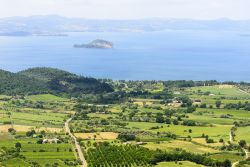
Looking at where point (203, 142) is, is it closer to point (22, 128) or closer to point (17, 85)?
point (22, 128)

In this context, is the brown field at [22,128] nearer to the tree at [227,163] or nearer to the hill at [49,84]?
the tree at [227,163]

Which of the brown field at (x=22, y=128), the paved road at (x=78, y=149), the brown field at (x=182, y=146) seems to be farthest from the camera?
the brown field at (x=22, y=128)


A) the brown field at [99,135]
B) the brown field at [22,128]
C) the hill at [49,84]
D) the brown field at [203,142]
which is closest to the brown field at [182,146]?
the brown field at [203,142]

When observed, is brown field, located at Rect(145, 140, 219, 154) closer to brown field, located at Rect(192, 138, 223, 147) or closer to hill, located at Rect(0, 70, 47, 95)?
brown field, located at Rect(192, 138, 223, 147)

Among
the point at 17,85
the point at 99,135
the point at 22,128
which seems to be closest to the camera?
the point at 99,135

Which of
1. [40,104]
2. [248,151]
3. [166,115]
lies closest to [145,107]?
[166,115]

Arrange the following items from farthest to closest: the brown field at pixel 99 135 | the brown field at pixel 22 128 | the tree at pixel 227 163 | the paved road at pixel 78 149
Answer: the brown field at pixel 22 128 < the brown field at pixel 99 135 < the tree at pixel 227 163 < the paved road at pixel 78 149

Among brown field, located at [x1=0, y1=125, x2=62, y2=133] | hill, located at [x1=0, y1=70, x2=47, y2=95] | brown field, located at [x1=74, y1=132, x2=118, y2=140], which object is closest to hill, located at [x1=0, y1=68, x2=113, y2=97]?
hill, located at [x1=0, y1=70, x2=47, y2=95]

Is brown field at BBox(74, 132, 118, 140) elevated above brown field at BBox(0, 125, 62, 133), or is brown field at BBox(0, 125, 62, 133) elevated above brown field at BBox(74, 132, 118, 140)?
brown field at BBox(0, 125, 62, 133)

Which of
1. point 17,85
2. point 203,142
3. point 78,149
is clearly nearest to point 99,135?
point 78,149

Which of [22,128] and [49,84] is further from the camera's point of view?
[49,84]
